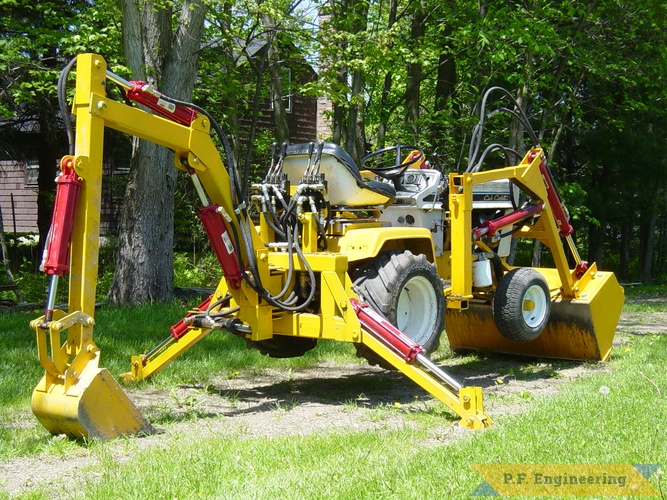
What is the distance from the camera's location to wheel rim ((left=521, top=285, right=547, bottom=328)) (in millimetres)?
7594

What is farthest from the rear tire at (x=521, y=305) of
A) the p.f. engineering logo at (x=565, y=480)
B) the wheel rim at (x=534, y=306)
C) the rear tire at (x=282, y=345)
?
the p.f. engineering logo at (x=565, y=480)

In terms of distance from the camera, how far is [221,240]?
593 centimetres

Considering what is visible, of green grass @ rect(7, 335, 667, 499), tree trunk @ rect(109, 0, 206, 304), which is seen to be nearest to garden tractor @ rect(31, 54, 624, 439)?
green grass @ rect(7, 335, 667, 499)

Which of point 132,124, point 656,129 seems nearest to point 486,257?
point 132,124

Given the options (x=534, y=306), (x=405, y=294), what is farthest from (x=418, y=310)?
(x=534, y=306)

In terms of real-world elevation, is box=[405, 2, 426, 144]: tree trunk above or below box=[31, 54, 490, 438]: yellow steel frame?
above


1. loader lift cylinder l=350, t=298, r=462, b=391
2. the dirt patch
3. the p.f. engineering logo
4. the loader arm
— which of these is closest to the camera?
the p.f. engineering logo

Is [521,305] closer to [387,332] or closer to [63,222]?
[387,332]

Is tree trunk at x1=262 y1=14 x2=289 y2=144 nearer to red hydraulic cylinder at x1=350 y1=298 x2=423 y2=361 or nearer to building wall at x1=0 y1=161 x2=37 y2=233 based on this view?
red hydraulic cylinder at x1=350 y1=298 x2=423 y2=361

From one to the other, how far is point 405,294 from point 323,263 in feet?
2.89

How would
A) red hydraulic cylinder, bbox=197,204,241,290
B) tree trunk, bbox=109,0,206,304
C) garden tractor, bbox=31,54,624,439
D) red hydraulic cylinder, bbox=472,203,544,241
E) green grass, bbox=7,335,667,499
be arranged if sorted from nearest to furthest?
green grass, bbox=7,335,667,499, garden tractor, bbox=31,54,624,439, red hydraulic cylinder, bbox=197,204,241,290, red hydraulic cylinder, bbox=472,203,544,241, tree trunk, bbox=109,0,206,304

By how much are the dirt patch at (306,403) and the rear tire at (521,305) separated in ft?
1.49

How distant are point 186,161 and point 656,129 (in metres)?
17.2

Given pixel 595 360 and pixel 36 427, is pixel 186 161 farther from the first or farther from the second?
pixel 595 360
